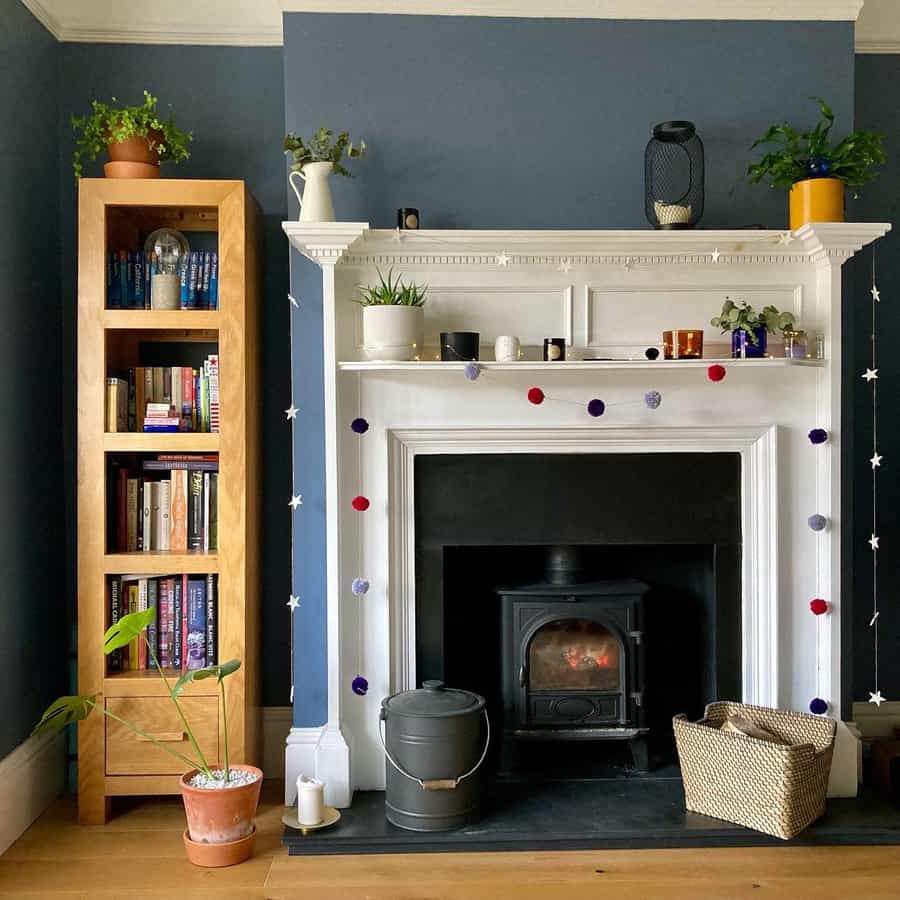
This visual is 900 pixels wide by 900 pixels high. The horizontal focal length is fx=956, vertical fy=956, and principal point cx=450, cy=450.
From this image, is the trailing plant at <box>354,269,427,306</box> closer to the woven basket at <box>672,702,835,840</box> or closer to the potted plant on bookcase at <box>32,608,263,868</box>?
the potted plant on bookcase at <box>32,608,263,868</box>

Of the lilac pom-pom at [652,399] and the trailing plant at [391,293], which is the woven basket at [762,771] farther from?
the trailing plant at [391,293]

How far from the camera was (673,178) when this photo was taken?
297 centimetres

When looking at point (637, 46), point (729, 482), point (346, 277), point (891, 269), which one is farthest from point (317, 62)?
point (891, 269)

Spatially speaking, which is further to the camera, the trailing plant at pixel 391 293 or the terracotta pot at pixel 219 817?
the trailing plant at pixel 391 293

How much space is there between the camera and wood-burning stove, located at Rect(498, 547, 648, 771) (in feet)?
9.87

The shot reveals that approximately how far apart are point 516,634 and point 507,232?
1.24m

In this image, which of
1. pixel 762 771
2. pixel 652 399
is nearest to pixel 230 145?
pixel 652 399

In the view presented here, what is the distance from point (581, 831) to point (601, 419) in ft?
3.92

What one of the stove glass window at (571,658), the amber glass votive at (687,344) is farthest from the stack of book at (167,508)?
the amber glass votive at (687,344)

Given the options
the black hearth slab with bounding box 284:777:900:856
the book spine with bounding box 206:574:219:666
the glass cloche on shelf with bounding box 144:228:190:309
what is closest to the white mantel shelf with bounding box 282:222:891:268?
the glass cloche on shelf with bounding box 144:228:190:309

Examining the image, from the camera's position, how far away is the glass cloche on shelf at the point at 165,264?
9.84ft

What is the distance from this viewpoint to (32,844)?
276 cm

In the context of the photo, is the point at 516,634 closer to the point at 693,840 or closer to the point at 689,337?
the point at 693,840

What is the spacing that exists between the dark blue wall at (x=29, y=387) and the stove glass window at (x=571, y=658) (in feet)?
5.18
